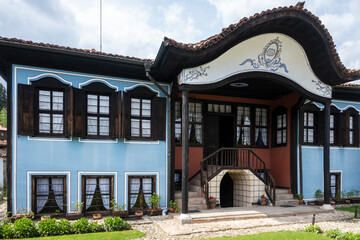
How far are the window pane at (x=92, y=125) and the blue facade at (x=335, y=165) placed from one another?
8111 millimetres

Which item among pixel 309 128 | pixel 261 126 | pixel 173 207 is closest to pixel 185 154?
pixel 173 207

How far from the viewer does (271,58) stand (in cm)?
930

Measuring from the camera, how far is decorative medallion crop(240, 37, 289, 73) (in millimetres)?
9137

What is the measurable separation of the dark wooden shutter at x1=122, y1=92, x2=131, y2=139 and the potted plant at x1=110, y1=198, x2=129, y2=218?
2.08 metres

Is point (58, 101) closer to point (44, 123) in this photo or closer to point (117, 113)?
point (44, 123)

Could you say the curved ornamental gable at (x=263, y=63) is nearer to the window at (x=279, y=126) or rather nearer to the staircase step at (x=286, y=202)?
the window at (x=279, y=126)

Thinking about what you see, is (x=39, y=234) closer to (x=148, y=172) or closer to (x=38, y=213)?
(x=38, y=213)

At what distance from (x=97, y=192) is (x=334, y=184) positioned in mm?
9772

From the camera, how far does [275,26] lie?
9.16 meters

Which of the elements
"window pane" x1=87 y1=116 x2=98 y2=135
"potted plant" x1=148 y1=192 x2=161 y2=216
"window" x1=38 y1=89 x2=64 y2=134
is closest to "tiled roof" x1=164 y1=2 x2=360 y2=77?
"window pane" x1=87 y1=116 x2=98 y2=135

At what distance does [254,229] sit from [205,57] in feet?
16.3

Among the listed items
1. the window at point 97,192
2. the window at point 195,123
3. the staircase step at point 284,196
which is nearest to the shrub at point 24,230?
the window at point 97,192

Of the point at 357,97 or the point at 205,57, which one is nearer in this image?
the point at 205,57

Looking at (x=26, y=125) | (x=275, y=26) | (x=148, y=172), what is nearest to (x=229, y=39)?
(x=275, y=26)
